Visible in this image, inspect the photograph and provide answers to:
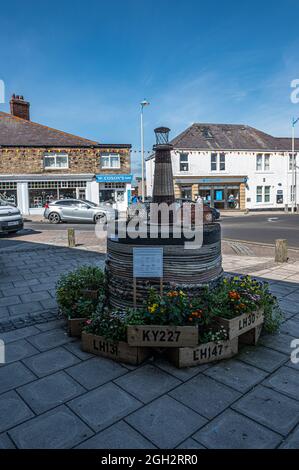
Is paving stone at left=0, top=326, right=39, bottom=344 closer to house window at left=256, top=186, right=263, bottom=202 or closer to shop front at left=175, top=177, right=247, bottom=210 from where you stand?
shop front at left=175, top=177, right=247, bottom=210

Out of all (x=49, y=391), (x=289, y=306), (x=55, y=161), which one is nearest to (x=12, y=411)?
(x=49, y=391)

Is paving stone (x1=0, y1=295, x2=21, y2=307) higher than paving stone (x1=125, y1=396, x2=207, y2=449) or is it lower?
higher

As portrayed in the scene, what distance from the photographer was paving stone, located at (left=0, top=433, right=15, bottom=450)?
2561 mm

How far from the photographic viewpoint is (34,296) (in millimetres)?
6320

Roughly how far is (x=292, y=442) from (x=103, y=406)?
1.58 meters

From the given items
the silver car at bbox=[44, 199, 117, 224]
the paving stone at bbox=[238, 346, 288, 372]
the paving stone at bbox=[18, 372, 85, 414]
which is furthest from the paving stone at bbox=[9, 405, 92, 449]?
the silver car at bbox=[44, 199, 117, 224]

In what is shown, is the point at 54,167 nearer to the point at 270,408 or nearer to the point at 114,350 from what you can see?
the point at 114,350

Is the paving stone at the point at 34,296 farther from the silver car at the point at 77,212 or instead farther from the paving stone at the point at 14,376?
the silver car at the point at 77,212

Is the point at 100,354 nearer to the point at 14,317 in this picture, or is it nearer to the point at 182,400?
the point at 182,400

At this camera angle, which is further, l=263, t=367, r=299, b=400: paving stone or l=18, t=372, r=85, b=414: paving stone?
l=263, t=367, r=299, b=400: paving stone

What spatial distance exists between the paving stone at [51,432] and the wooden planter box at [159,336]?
39.0 inches

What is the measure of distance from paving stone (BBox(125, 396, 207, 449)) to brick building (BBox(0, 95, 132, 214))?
88.1 ft

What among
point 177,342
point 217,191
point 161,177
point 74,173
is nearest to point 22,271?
point 161,177
